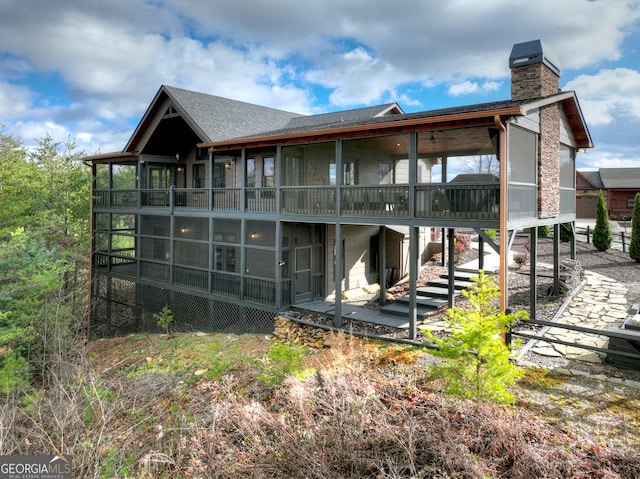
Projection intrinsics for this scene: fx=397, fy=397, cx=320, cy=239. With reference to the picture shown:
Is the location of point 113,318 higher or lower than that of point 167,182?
lower

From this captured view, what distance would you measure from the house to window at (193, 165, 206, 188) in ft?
0.18

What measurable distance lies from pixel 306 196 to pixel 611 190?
45.9 metres

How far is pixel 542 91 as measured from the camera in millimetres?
11805

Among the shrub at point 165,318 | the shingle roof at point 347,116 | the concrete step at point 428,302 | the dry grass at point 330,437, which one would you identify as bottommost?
the shrub at point 165,318

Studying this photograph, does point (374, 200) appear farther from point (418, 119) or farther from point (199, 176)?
point (199, 176)

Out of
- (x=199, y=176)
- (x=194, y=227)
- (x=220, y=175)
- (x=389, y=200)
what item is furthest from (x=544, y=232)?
(x=194, y=227)

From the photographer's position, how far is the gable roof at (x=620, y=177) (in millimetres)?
44397

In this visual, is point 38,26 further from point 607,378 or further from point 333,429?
point 607,378

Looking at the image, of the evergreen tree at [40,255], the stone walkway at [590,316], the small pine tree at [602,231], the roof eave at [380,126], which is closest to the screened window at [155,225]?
the evergreen tree at [40,255]

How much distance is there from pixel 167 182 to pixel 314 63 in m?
32.6

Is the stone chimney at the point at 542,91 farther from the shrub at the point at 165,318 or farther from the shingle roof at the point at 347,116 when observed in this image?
the shrub at the point at 165,318

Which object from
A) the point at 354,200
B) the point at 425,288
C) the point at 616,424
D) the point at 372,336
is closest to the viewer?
the point at 616,424

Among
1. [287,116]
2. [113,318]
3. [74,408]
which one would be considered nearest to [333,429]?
[74,408]

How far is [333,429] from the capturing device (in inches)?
217
